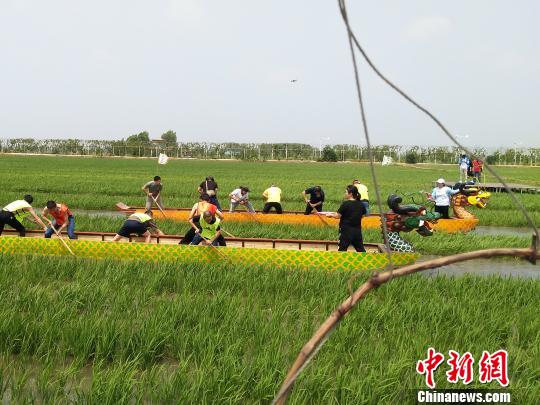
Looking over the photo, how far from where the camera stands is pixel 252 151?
9131 centimetres

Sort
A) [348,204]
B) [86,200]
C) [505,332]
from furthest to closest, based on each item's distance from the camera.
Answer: [86,200] < [348,204] < [505,332]

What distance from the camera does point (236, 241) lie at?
31.4 ft

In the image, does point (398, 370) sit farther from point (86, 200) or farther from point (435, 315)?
point (86, 200)

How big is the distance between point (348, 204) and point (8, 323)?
5.36m

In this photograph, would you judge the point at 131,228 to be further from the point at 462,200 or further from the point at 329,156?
the point at 329,156

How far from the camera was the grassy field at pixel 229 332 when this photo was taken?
376 cm

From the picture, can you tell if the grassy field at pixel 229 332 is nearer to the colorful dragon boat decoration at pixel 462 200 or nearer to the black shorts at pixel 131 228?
the black shorts at pixel 131 228

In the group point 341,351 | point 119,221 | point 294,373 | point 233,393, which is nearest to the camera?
point 294,373

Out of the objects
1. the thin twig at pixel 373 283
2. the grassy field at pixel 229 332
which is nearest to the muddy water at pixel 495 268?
the grassy field at pixel 229 332

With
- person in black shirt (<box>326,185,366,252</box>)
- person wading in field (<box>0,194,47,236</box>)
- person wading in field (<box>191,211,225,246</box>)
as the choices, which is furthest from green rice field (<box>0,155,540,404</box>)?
person wading in field (<box>0,194,47,236</box>)

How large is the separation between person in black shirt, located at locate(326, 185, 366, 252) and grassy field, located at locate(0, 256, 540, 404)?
119 centimetres

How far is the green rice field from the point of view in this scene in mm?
3760

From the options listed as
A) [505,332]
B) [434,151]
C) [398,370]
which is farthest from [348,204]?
[434,151]

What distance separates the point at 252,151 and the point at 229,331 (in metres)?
87.2
